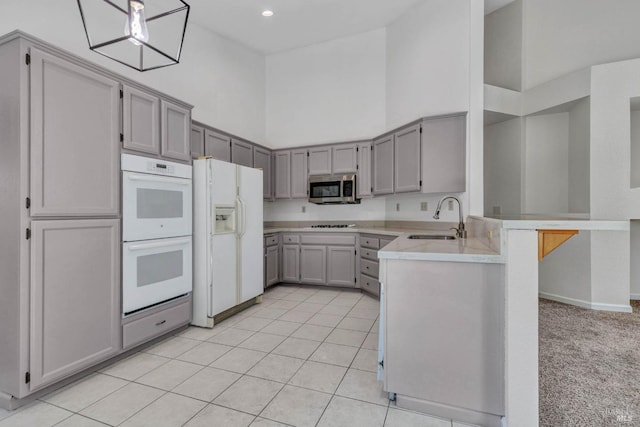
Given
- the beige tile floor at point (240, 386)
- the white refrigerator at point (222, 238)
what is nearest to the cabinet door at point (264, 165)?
the white refrigerator at point (222, 238)

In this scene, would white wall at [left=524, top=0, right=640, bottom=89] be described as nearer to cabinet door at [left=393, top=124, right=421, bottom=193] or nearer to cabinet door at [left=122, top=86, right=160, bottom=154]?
cabinet door at [left=393, top=124, right=421, bottom=193]

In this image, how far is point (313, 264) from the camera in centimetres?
441

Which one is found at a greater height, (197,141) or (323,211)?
(197,141)

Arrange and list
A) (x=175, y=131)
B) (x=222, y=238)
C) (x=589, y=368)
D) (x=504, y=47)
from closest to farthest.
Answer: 1. (x=589, y=368)
2. (x=175, y=131)
3. (x=222, y=238)
4. (x=504, y=47)

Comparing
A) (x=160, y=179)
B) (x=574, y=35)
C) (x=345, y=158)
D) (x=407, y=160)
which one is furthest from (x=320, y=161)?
(x=574, y=35)

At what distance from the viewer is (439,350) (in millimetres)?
1654

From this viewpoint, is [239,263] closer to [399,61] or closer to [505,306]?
[505,306]

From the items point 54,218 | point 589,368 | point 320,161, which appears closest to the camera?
point 54,218

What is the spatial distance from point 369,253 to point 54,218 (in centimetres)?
318

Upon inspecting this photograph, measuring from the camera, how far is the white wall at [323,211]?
15.2 feet

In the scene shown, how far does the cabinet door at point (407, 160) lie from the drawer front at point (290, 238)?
1568 mm

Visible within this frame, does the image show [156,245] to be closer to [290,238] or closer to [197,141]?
[197,141]

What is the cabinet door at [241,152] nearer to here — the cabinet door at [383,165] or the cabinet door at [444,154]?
the cabinet door at [383,165]

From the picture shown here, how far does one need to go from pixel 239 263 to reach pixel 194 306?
604 millimetres
